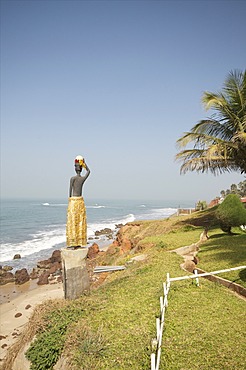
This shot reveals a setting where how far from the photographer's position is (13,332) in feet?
37.4

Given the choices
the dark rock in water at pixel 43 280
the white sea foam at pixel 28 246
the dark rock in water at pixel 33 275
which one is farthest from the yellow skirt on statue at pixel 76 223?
the white sea foam at pixel 28 246

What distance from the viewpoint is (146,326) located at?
562 centimetres

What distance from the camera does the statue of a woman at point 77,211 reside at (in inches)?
316

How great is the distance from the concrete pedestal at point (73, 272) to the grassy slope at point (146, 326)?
18.4 inches

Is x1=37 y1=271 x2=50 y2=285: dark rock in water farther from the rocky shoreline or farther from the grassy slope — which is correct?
the grassy slope

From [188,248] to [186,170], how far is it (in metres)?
4.87

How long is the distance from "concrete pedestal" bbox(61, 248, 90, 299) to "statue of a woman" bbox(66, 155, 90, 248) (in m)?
0.26

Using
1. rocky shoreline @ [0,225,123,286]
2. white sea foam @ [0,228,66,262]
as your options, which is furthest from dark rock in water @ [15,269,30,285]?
white sea foam @ [0,228,66,262]

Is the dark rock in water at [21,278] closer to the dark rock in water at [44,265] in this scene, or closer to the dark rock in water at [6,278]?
the dark rock in water at [6,278]

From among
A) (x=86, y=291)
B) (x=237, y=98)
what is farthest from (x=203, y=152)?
(x=86, y=291)

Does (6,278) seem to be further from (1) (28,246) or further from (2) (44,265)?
(1) (28,246)

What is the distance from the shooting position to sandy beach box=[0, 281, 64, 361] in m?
11.1

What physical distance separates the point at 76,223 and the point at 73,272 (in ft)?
4.74

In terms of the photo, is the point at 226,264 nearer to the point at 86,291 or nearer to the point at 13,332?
the point at 86,291
